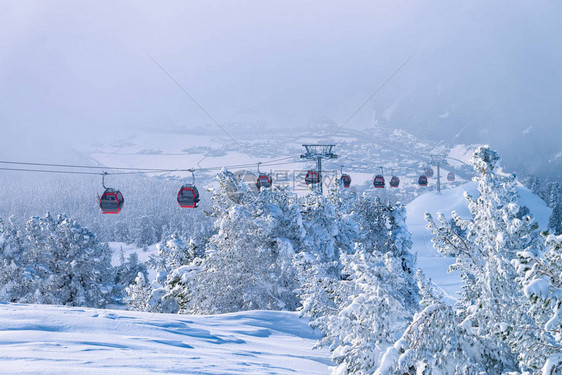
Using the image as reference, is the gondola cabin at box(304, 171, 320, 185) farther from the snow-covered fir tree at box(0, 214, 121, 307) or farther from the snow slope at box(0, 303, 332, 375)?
the snow-covered fir tree at box(0, 214, 121, 307)

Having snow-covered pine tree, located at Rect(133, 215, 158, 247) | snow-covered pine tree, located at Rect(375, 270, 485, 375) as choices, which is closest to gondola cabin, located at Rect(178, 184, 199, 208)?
snow-covered pine tree, located at Rect(375, 270, 485, 375)

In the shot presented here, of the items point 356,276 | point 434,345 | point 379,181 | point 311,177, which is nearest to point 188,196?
point 311,177

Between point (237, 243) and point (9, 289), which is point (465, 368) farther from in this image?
point (9, 289)

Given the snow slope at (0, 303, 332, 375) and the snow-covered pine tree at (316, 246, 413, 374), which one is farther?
the snow slope at (0, 303, 332, 375)

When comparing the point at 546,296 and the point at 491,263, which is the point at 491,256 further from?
the point at 546,296

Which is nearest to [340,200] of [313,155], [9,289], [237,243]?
[313,155]

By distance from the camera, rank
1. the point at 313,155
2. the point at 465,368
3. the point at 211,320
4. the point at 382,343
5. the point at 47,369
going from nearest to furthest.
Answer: the point at 465,368
the point at 47,369
the point at 382,343
the point at 211,320
the point at 313,155

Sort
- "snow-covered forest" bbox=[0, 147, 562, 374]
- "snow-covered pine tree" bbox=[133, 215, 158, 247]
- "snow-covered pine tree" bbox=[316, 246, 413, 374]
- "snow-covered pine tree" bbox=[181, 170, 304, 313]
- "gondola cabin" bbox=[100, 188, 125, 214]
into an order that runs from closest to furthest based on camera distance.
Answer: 1. "snow-covered forest" bbox=[0, 147, 562, 374]
2. "snow-covered pine tree" bbox=[316, 246, 413, 374]
3. "snow-covered pine tree" bbox=[181, 170, 304, 313]
4. "gondola cabin" bbox=[100, 188, 125, 214]
5. "snow-covered pine tree" bbox=[133, 215, 158, 247]
